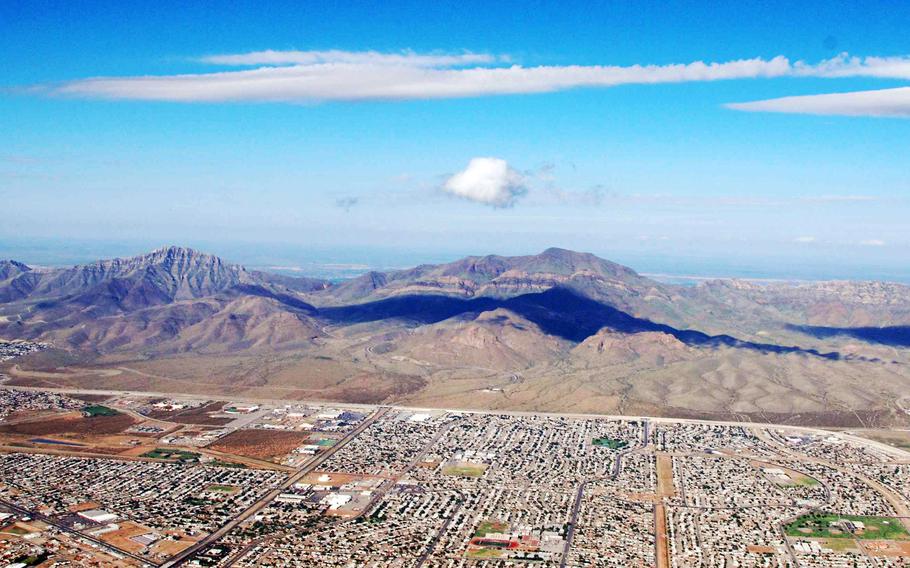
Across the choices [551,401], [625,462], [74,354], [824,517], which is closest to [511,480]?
[625,462]

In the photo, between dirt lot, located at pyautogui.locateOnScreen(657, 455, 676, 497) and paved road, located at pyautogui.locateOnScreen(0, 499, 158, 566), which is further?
dirt lot, located at pyautogui.locateOnScreen(657, 455, 676, 497)

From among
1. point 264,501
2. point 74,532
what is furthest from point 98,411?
point 74,532

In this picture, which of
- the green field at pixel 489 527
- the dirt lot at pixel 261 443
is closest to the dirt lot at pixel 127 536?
the dirt lot at pixel 261 443

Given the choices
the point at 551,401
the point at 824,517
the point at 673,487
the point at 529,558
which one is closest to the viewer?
the point at 529,558

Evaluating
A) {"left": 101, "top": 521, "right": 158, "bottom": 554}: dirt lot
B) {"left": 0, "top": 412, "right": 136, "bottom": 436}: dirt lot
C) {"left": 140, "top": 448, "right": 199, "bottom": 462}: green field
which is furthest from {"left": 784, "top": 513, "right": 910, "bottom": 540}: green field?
{"left": 0, "top": 412, "right": 136, "bottom": 436}: dirt lot

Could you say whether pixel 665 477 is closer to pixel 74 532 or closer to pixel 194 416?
pixel 74 532

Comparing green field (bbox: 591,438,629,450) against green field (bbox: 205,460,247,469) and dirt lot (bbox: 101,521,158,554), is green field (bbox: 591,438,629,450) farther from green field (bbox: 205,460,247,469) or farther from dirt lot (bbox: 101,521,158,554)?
dirt lot (bbox: 101,521,158,554)

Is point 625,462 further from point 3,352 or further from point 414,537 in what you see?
point 3,352
